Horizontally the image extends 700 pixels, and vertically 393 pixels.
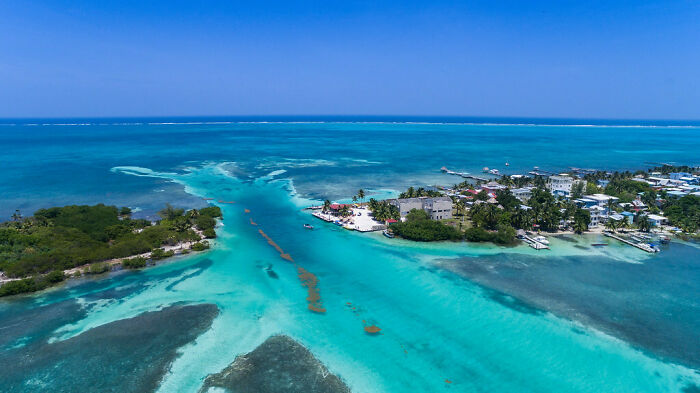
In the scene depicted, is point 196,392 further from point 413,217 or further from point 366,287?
point 413,217

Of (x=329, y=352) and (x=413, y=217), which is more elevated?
(x=413, y=217)

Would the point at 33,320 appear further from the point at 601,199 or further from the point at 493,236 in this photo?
the point at 601,199

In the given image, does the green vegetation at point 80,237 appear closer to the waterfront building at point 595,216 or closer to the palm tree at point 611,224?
the waterfront building at point 595,216

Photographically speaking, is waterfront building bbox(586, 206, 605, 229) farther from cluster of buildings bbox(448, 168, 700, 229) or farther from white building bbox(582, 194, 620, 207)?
white building bbox(582, 194, 620, 207)

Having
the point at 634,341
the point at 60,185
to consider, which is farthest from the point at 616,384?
the point at 60,185

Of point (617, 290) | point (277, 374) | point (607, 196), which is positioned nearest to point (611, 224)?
point (607, 196)

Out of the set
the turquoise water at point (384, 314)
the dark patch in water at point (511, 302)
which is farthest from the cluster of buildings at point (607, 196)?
the dark patch in water at point (511, 302)
